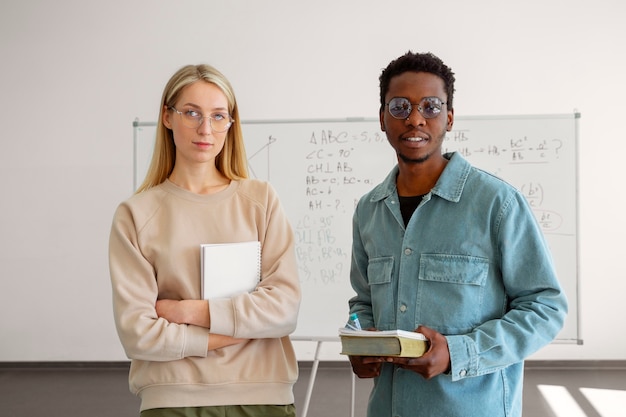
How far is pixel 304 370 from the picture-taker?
5.00 metres

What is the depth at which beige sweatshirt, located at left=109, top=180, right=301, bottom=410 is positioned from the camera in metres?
1.36

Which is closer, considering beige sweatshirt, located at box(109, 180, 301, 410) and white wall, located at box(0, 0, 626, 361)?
beige sweatshirt, located at box(109, 180, 301, 410)

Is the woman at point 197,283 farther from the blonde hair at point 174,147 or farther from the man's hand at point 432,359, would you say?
the man's hand at point 432,359

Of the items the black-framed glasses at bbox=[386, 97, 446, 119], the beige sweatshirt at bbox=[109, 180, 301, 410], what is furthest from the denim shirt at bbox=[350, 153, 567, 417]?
the beige sweatshirt at bbox=[109, 180, 301, 410]

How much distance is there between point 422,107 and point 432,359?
1.81 feet

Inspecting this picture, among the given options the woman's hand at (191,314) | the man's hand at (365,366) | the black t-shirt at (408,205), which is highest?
the black t-shirt at (408,205)

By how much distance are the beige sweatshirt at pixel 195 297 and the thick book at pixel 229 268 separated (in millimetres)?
28

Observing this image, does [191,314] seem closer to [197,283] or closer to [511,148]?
[197,283]

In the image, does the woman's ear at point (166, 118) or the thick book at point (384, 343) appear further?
the woman's ear at point (166, 118)

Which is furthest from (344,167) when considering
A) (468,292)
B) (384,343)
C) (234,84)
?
(384,343)

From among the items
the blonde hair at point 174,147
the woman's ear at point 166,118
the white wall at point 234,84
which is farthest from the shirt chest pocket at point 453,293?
the white wall at point 234,84

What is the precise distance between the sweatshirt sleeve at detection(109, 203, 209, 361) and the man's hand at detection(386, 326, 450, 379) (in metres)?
0.46

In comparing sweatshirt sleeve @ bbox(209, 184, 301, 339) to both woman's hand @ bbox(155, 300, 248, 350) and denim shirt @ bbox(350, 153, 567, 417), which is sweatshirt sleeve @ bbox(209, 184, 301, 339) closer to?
woman's hand @ bbox(155, 300, 248, 350)

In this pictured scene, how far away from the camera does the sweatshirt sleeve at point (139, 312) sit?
1338mm
